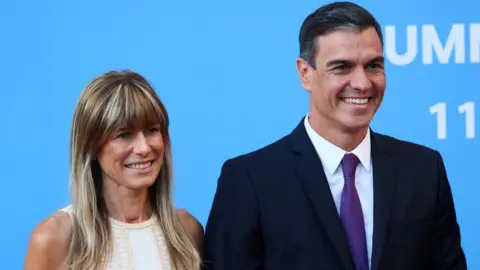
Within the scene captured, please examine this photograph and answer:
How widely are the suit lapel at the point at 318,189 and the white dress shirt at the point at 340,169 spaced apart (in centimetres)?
2

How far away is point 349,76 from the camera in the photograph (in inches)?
79.8

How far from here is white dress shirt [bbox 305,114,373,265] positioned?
6.75ft

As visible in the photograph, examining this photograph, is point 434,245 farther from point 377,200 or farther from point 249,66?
point 249,66

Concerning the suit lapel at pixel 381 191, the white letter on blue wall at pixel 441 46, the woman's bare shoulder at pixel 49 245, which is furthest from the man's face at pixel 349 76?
the white letter on blue wall at pixel 441 46

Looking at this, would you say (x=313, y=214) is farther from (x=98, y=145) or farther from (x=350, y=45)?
(x=98, y=145)

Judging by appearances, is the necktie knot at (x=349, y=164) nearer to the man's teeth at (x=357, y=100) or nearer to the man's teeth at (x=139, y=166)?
the man's teeth at (x=357, y=100)

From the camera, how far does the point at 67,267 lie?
2064 mm

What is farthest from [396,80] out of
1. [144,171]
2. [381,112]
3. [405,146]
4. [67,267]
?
[67,267]

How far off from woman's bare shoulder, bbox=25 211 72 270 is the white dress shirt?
2.10 feet

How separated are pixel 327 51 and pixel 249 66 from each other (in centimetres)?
76

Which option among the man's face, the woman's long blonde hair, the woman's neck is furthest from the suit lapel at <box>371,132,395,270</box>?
the woman's neck

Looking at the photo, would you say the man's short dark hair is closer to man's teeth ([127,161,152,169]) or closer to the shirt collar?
the shirt collar

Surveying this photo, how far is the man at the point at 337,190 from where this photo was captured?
78.7 inches

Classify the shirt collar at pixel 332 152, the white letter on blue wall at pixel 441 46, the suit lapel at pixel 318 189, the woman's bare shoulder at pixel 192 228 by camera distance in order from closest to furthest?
the suit lapel at pixel 318 189 → the shirt collar at pixel 332 152 → the woman's bare shoulder at pixel 192 228 → the white letter on blue wall at pixel 441 46
